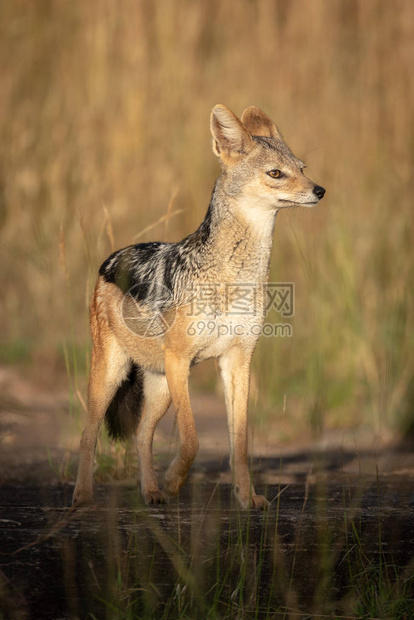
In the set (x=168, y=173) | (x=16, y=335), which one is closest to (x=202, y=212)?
(x=168, y=173)

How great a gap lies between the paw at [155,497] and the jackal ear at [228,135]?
2060 millimetres

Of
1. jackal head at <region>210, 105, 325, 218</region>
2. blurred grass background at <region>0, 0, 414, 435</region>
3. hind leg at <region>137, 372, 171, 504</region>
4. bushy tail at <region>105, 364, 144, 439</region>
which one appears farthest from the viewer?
blurred grass background at <region>0, 0, 414, 435</region>

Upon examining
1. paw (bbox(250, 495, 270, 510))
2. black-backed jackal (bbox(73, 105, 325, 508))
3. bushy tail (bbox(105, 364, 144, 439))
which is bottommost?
paw (bbox(250, 495, 270, 510))

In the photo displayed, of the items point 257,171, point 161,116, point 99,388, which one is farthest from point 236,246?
point 161,116

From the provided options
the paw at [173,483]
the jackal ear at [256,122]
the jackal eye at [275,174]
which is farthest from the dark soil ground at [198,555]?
the jackal ear at [256,122]

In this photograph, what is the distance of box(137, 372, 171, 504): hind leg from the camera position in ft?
17.0

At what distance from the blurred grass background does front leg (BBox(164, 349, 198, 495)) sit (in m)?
3.42

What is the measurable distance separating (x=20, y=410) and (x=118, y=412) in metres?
2.72

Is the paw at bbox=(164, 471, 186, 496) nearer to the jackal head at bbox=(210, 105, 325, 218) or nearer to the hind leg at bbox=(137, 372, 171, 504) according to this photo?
the hind leg at bbox=(137, 372, 171, 504)

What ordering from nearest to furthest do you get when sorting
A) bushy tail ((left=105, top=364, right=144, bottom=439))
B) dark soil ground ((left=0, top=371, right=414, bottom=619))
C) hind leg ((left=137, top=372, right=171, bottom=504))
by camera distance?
1. dark soil ground ((left=0, top=371, right=414, bottom=619))
2. hind leg ((left=137, top=372, right=171, bottom=504))
3. bushy tail ((left=105, top=364, right=144, bottom=439))

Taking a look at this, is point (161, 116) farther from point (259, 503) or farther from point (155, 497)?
point (259, 503)

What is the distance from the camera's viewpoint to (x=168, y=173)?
9.34 metres

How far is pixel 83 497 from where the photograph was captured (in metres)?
4.76

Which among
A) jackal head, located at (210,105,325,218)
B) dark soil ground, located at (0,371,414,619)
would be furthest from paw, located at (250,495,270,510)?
jackal head, located at (210,105,325,218)
